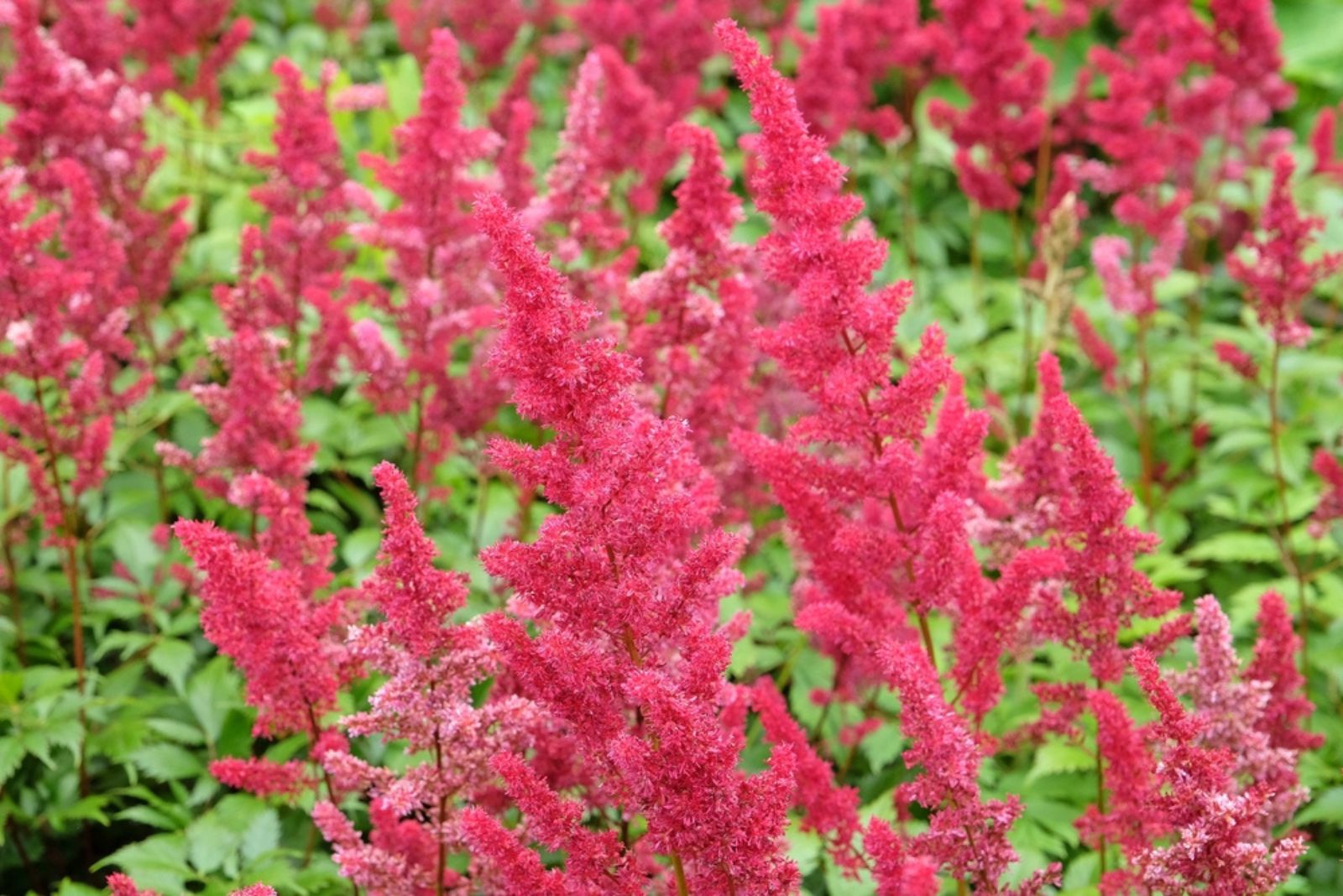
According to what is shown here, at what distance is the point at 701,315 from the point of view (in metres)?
3.89

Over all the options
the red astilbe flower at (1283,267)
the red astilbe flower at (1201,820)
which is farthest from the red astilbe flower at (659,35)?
the red astilbe flower at (1201,820)

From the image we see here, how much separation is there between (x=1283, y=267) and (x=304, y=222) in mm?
3179

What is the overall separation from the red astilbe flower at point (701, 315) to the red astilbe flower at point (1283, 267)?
1.66 meters

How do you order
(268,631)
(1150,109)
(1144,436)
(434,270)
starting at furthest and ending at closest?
(1150,109) → (1144,436) → (434,270) → (268,631)

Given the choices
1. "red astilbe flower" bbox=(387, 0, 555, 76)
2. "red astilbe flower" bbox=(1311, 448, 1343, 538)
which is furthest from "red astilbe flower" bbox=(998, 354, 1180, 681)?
"red astilbe flower" bbox=(387, 0, 555, 76)

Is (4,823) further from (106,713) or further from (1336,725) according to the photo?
(1336,725)

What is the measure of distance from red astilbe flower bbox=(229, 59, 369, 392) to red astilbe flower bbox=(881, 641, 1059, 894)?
2.55 m

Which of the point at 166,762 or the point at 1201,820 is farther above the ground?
the point at 1201,820

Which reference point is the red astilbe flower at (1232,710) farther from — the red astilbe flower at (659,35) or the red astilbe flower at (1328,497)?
the red astilbe flower at (659,35)

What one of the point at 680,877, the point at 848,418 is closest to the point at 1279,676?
the point at 848,418

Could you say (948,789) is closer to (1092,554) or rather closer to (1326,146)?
(1092,554)

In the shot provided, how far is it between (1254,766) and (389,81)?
5.47 m

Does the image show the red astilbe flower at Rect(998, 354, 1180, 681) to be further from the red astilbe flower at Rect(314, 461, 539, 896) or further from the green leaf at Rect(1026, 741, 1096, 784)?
the red astilbe flower at Rect(314, 461, 539, 896)

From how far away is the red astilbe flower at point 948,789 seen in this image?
265 cm
